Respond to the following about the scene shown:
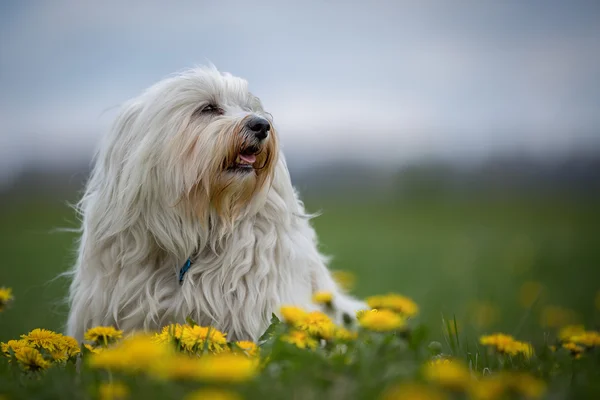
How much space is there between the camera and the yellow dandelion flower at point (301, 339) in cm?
206

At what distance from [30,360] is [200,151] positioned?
1.37 m

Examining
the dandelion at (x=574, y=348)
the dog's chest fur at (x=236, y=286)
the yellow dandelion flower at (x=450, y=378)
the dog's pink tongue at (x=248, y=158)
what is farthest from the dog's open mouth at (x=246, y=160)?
the yellow dandelion flower at (x=450, y=378)

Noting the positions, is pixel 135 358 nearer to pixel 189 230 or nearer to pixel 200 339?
pixel 200 339

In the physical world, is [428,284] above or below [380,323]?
below

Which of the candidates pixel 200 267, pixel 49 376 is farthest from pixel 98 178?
pixel 49 376

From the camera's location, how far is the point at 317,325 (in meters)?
2.15

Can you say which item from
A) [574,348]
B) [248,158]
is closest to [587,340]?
[574,348]

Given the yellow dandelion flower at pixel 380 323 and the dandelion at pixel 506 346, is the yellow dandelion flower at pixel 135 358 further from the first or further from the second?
the dandelion at pixel 506 346

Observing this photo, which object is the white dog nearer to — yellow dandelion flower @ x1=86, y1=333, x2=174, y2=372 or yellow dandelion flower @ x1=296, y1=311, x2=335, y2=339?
yellow dandelion flower @ x1=296, y1=311, x2=335, y2=339

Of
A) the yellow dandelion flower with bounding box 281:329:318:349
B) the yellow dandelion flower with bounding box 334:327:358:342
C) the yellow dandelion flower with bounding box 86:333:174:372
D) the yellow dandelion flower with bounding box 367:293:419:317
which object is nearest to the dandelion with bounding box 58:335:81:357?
the yellow dandelion flower with bounding box 86:333:174:372

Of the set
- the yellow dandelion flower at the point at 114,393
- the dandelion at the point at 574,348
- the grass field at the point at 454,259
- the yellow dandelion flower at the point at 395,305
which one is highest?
the yellow dandelion flower at the point at 114,393

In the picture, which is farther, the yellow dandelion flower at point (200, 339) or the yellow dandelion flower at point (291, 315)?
the yellow dandelion flower at point (200, 339)

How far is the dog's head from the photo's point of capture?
10.6 feet

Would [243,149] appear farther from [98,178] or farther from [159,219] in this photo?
[98,178]
